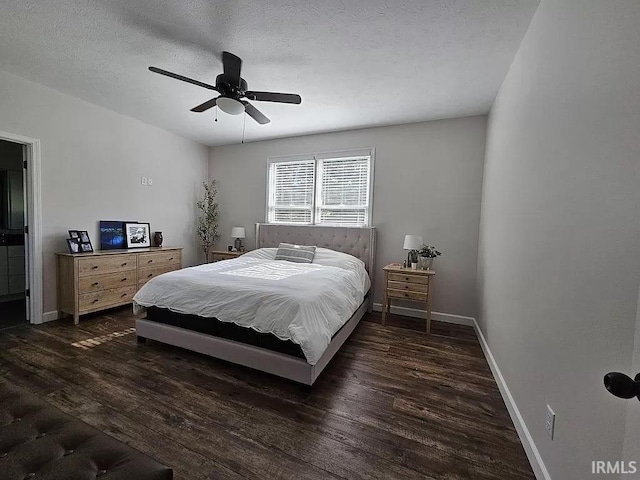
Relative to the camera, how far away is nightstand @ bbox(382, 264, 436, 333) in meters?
3.18

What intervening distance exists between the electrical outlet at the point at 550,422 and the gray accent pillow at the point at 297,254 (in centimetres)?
282

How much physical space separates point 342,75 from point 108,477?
3.17m

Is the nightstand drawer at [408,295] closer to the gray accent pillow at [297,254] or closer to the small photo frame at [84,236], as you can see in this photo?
the gray accent pillow at [297,254]

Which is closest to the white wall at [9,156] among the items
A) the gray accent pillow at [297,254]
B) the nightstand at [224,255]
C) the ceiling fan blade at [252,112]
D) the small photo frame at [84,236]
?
the small photo frame at [84,236]

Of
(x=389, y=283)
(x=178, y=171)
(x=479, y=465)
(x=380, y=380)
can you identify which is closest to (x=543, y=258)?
(x=479, y=465)

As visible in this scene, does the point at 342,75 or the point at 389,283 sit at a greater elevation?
the point at 342,75

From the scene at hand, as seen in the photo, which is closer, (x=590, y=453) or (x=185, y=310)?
(x=590, y=453)

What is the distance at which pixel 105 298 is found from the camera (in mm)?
3410

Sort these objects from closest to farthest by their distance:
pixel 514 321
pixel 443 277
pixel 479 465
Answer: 1. pixel 479 465
2. pixel 514 321
3. pixel 443 277

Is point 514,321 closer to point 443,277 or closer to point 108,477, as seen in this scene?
point 443,277

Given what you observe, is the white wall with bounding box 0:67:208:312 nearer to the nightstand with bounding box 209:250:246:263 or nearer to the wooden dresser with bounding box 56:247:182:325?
the wooden dresser with bounding box 56:247:182:325

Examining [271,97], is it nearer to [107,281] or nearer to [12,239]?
[107,281]

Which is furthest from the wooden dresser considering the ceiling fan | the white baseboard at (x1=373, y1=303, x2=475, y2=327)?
the white baseboard at (x1=373, y1=303, x2=475, y2=327)

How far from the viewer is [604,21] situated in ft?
3.33
